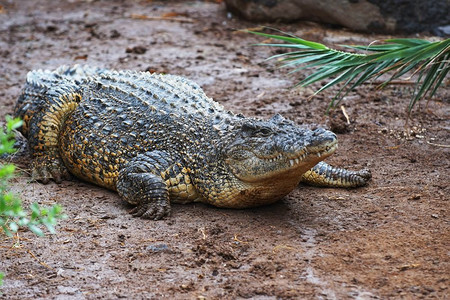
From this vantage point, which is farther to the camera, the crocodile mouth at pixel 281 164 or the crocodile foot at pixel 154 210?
the crocodile foot at pixel 154 210

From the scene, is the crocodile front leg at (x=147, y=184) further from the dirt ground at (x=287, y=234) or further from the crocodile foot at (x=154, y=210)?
the dirt ground at (x=287, y=234)

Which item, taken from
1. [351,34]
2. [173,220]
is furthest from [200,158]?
[351,34]

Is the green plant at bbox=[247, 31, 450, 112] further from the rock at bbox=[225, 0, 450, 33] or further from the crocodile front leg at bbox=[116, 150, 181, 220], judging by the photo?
the rock at bbox=[225, 0, 450, 33]

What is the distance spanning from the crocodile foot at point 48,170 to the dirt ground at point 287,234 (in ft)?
0.28

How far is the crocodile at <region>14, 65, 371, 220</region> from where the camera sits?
186 inches

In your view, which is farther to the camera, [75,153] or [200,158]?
[75,153]

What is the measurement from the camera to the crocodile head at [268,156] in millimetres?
4445

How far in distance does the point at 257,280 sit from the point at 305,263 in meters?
0.38

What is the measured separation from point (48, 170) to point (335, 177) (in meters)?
2.75

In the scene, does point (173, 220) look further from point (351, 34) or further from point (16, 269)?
point (351, 34)

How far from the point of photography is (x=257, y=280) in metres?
3.89

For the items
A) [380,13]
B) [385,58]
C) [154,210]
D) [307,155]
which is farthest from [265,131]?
[380,13]

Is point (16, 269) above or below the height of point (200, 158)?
below

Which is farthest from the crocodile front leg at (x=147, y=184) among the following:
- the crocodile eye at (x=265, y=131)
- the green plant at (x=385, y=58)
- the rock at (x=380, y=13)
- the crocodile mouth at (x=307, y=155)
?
the rock at (x=380, y=13)
